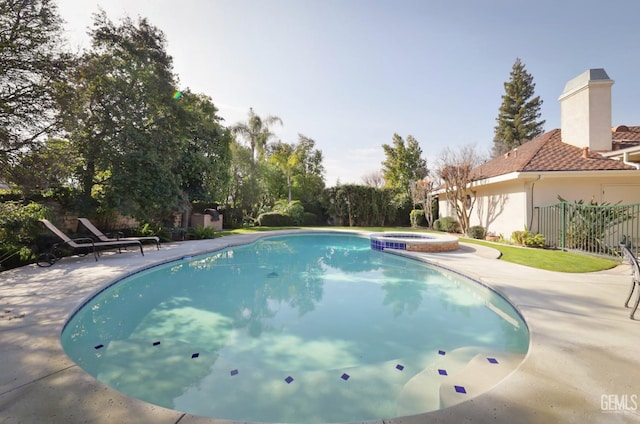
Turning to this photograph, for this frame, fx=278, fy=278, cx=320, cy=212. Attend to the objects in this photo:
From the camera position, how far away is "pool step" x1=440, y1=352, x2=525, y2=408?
9.04ft

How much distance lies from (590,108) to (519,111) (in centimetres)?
2912

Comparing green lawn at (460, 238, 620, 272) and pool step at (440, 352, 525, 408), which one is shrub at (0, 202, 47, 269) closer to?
pool step at (440, 352, 525, 408)

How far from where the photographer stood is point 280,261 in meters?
11.0

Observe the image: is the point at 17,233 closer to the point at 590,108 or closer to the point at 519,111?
the point at 590,108

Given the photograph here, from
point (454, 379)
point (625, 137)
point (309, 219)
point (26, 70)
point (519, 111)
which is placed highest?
point (519, 111)

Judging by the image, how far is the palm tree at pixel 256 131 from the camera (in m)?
29.8

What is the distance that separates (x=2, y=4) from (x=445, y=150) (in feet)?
71.4

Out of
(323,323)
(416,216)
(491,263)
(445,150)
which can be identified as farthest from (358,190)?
(323,323)

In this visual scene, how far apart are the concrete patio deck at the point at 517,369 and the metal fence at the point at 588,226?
3.82 meters

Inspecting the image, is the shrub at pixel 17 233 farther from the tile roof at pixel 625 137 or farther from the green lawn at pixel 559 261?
the tile roof at pixel 625 137

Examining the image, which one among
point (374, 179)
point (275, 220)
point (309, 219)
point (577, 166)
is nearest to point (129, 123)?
point (275, 220)

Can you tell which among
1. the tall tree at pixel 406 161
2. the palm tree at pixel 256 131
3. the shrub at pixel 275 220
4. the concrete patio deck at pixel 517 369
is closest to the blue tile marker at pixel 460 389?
the concrete patio deck at pixel 517 369

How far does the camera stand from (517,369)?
293 centimetres

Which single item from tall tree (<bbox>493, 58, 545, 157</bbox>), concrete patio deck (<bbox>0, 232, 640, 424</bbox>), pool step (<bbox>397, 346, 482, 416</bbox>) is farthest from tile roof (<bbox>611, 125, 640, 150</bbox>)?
tall tree (<bbox>493, 58, 545, 157</bbox>)
